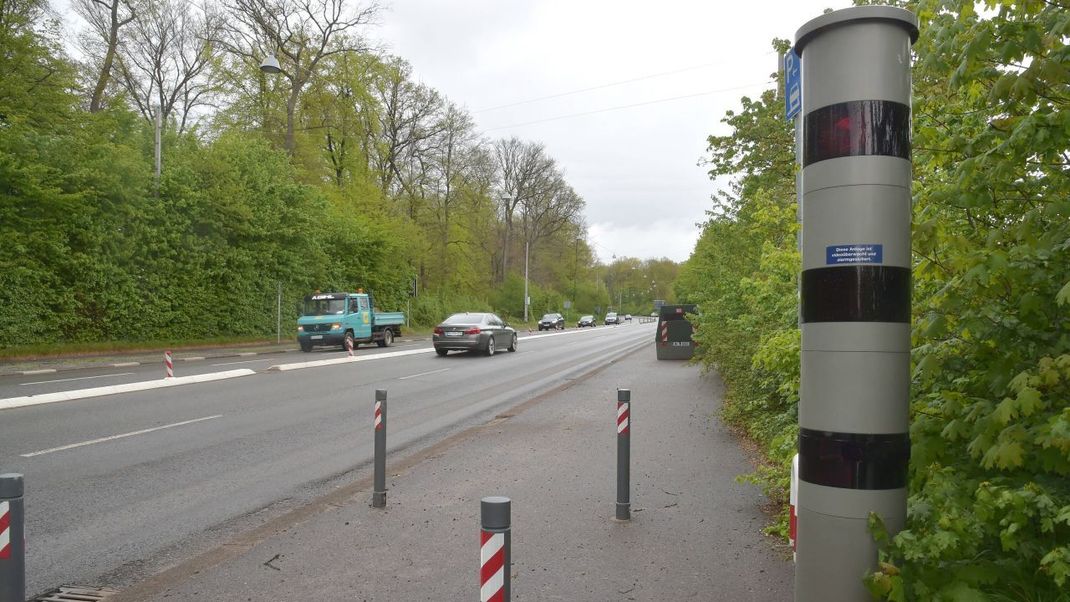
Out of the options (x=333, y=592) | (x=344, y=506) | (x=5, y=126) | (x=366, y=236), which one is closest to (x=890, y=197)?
(x=333, y=592)

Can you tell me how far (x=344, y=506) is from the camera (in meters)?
6.07

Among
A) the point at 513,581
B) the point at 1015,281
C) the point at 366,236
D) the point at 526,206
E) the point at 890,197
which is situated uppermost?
the point at 526,206

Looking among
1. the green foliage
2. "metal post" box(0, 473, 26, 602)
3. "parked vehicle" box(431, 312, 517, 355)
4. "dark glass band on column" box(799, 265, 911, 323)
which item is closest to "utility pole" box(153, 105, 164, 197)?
"parked vehicle" box(431, 312, 517, 355)

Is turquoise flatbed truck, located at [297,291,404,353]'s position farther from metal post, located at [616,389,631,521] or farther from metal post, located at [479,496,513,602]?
metal post, located at [479,496,513,602]

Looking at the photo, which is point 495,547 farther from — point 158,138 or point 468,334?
point 158,138

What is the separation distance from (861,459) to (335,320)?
26.5m

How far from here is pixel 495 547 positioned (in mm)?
2660

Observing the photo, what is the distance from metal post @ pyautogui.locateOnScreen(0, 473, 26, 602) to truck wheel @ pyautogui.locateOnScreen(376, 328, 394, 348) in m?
28.3

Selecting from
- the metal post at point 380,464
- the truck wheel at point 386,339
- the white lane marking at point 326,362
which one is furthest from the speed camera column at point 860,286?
the truck wheel at point 386,339

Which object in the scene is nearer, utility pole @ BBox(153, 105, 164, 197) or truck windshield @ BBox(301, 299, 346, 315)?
utility pole @ BBox(153, 105, 164, 197)

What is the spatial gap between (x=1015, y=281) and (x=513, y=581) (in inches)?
120

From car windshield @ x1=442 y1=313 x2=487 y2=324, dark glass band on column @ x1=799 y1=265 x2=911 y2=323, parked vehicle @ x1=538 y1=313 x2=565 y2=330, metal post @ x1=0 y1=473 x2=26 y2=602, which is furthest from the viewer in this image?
parked vehicle @ x1=538 y1=313 x2=565 y2=330

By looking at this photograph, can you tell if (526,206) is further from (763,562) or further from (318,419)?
(763,562)

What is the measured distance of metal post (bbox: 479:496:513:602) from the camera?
2.66 metres
